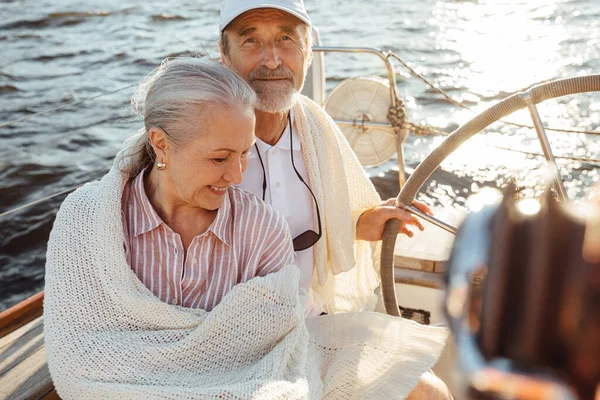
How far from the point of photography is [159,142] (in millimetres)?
1416

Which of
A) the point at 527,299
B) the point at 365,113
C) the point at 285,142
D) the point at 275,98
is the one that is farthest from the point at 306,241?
the point at 527,299

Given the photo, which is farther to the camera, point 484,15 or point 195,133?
point 484,15

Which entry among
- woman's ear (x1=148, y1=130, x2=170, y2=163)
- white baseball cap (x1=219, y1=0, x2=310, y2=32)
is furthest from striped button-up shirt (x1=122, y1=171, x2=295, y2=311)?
white baseball cap (x1=219, y1=0, x2=310, y2=32)

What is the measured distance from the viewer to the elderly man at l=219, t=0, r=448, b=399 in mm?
1687

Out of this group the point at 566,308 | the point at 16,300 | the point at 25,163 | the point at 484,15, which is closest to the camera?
the point at 566,308

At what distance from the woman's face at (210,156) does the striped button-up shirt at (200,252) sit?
0.22 ft

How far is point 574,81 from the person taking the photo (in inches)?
54.6

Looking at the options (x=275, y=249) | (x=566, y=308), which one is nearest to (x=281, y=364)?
(x=275, y=249)

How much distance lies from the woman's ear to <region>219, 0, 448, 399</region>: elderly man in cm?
33

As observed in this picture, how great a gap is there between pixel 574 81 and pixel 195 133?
0.80 m

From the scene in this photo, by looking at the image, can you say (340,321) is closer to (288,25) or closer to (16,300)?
(288,25)

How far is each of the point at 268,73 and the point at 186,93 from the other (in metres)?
0.37

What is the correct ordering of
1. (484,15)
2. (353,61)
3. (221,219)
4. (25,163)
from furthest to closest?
(484,15)
(353,61)
(25,163)
(221,219)

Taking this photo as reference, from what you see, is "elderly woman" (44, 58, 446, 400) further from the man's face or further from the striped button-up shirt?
the man's face
